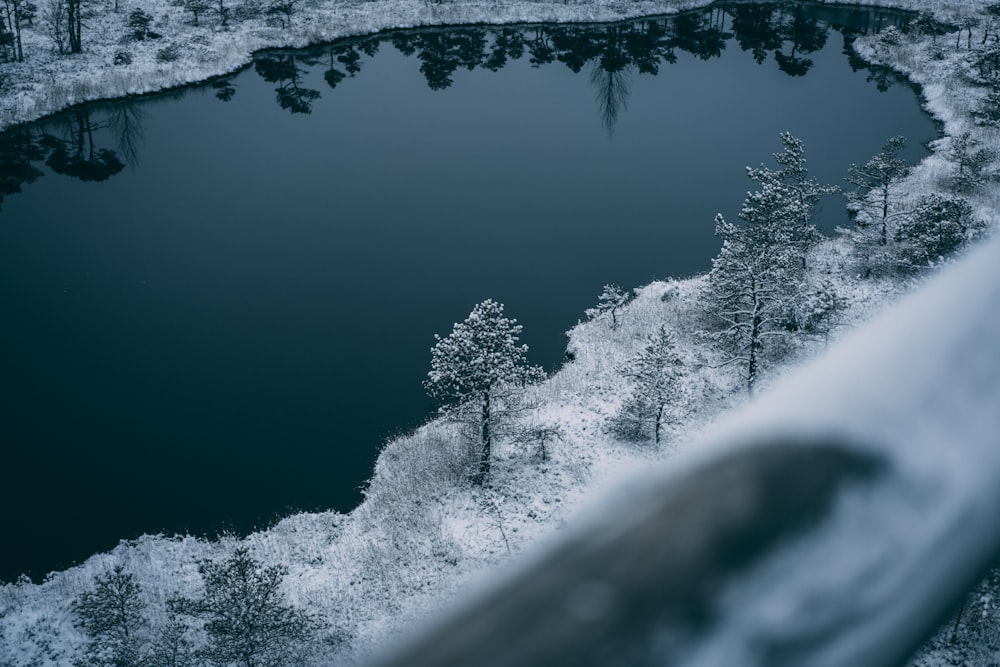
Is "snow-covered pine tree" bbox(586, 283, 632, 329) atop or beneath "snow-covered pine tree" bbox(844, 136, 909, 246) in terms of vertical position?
beneath

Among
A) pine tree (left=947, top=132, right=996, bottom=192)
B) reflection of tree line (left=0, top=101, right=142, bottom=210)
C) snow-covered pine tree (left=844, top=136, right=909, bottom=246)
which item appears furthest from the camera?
reflection of tree line (left=0, top=101, right=142, bottom=210)

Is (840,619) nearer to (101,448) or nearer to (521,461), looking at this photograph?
(521,461)

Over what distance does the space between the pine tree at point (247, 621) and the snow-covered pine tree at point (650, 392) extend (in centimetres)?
1109

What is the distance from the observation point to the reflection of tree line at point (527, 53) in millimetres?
39000

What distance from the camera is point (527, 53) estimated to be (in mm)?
50844

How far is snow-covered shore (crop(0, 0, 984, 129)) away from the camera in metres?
42.0

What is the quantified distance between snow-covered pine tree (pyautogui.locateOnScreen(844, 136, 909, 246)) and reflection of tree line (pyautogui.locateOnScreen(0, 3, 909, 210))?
14.6 metres

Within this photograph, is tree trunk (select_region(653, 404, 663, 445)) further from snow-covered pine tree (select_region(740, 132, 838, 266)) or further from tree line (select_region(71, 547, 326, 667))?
tree line (select_region(71, 547, 326, 667))

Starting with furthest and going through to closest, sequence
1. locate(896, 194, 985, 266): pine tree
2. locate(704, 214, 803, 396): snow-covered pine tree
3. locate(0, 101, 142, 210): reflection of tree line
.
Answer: locate(0, 101, 142, 210): reflection of tree line, locate(896, 194, 985, 266): pine tree, locate(704, 214, 803, 396): snow-covered pine tree

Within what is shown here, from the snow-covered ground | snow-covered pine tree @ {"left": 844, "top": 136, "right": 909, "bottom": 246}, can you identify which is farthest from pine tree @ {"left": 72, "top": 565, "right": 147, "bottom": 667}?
snow-covered pine tree @ {"left": 844, "top": 136, "right": 909, "bottom": 246}

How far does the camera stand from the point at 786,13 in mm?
58188

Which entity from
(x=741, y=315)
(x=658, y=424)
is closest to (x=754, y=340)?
(x=741, y=315)

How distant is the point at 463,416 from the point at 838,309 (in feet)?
44.2

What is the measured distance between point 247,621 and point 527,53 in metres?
43.5
